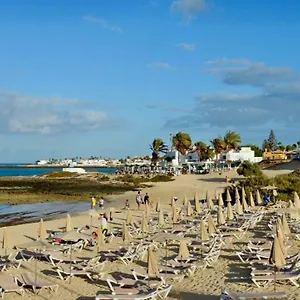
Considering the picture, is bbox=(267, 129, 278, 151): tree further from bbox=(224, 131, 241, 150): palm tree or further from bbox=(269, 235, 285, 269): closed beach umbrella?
bbox=(269, 235, 285, 269): closed beach umbrella

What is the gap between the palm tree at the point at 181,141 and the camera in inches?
3684

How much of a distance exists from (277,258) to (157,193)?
119 feet

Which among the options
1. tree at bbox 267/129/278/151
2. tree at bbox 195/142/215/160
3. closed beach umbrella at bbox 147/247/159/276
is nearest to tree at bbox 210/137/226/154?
tree at bbox 195/142/215/160

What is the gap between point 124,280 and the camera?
10.7 meters

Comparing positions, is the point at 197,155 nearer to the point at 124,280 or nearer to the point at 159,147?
the point at 159,147

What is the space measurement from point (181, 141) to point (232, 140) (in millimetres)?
11965

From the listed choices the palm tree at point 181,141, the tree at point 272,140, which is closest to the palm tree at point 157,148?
the palm tree at point 181,141

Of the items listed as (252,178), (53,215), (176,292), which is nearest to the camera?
(176,292)

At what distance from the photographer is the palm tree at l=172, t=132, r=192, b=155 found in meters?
93.6

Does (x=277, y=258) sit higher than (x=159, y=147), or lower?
lower

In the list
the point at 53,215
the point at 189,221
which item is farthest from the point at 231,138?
the point at 189,221

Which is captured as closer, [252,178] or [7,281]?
[7,281]

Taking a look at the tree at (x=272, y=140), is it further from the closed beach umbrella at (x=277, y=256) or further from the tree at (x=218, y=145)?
the closed beach umbrella at (x=277, y=256)

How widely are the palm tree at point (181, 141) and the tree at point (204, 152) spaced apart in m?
2.55
